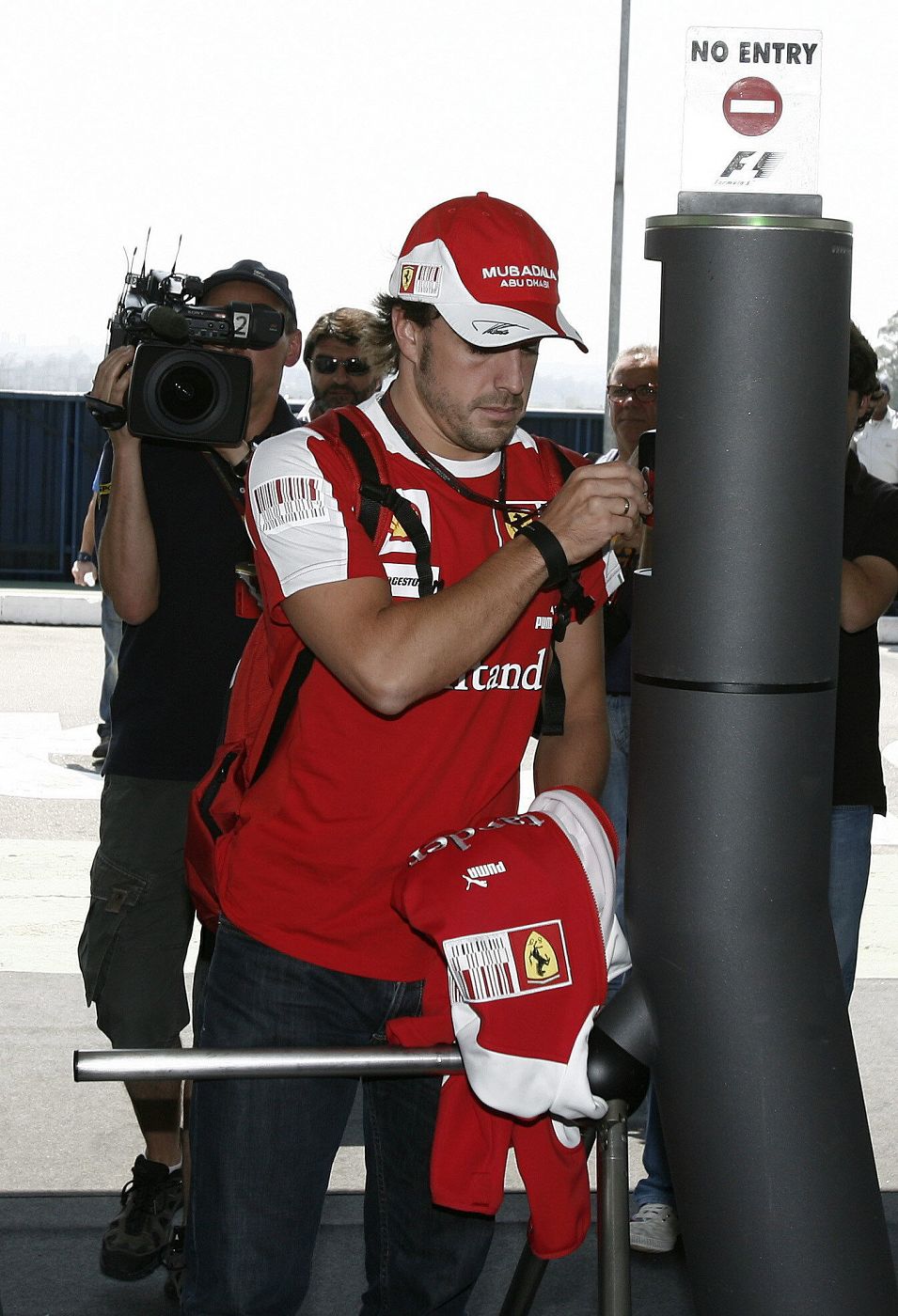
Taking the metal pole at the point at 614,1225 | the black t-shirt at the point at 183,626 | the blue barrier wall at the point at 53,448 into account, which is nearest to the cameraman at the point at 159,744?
the black t-shirt at the point at 183,626

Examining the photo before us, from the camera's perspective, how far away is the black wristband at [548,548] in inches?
77.2

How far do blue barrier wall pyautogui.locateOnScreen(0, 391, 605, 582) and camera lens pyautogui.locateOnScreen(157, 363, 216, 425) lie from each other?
55.0ft

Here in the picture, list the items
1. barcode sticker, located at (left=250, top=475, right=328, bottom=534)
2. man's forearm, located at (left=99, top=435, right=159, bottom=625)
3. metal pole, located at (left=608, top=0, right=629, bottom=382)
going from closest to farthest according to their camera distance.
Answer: barcode sticker, located at (left=250, top=475, right=328, bottom=534) → man's forearm, located at (left=99, top=435, right=159, bottom=625) → metal pole, located at (left=608, top=0, right=629, bottom=382)

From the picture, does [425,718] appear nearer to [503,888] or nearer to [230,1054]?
[503,888]

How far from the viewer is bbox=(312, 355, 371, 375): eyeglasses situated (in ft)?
14.5

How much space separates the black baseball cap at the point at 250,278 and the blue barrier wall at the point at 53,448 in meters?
16.3

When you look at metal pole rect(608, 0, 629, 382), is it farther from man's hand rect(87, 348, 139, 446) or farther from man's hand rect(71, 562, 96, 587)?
man's hand rect(87, 348, 139, 446)

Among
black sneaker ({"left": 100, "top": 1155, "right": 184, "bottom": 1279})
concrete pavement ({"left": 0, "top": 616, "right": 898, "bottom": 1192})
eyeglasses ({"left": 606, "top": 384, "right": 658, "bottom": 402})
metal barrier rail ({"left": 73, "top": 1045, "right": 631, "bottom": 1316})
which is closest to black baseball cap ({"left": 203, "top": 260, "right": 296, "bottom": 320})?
eyeglasses ({"left": 606, "top": 384, "right": 658, "bottom": 402})

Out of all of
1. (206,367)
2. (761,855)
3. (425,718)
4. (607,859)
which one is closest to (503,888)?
(607,859)

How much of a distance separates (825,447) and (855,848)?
199cm

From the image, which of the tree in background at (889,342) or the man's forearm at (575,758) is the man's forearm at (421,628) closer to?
the man's forearm at (575,758)

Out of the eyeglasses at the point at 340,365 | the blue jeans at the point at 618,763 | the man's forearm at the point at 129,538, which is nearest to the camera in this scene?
the man's forearm at the point at 129,538

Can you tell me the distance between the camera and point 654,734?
1.71 m

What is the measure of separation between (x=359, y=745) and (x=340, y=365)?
7.96ft
